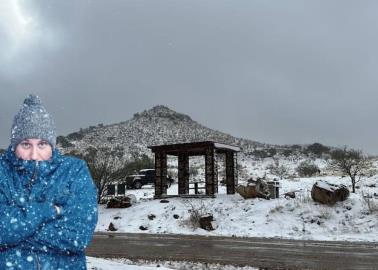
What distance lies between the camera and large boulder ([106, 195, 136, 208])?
86.8 feet

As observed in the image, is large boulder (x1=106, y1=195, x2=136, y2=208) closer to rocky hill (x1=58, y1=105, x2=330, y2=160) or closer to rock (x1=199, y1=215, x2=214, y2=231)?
rock (x1=199, y1=215, x2=214, y2=231)

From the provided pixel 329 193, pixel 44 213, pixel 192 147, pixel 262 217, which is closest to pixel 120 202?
pixel 192 147

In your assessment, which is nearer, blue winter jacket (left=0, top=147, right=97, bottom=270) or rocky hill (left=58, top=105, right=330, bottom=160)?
blue winter jacket (left=0, top=147, right=97, bottom=270)

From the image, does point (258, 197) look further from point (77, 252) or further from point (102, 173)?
point (77, 252)

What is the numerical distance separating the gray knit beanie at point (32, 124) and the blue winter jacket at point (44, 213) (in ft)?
0.31

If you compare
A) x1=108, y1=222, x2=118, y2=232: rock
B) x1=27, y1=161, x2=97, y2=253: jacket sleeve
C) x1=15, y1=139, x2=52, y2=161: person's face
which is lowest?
x1=108, y1=222, x2=118, y2=232: rock

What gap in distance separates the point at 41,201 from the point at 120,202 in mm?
24620

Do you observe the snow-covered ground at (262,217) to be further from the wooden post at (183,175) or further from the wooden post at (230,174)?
the wooden post at (183,175)

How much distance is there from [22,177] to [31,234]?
312 millimetres

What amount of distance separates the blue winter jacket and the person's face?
0.03 metres

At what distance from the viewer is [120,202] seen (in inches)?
1045

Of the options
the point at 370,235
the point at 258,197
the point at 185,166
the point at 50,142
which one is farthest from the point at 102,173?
the point at 50,142

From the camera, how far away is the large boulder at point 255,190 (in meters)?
24.3

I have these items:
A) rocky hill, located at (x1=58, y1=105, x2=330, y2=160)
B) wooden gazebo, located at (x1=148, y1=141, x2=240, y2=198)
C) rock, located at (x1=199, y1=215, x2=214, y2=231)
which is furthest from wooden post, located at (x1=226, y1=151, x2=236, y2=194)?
rocky hill, located at (x1=58, y1=105, x2=330, y2=160)
